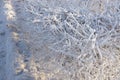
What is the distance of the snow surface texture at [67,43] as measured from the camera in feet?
10.8

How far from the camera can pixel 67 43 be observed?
3.47 m

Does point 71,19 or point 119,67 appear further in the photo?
point 71,19

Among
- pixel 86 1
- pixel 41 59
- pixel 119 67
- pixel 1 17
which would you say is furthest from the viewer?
pixel 1 17

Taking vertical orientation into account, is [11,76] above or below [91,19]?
below

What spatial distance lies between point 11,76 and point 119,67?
3.70 feet

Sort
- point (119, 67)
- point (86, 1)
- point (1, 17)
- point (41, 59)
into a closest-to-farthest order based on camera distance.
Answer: point (119, 67) < point (41, 59) < point (86, 1) < point (1, 17)

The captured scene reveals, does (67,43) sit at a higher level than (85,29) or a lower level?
lower

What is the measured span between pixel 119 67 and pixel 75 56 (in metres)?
0.47

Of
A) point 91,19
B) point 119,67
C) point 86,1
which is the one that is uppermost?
point 86,1

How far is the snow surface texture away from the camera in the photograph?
3303mm

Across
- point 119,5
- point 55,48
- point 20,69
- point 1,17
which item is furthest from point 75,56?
point 1,17

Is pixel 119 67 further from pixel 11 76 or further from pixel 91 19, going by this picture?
pixel 11 76

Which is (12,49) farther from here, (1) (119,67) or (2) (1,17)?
(1) (119,67)

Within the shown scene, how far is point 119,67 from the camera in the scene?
329 centimetres
